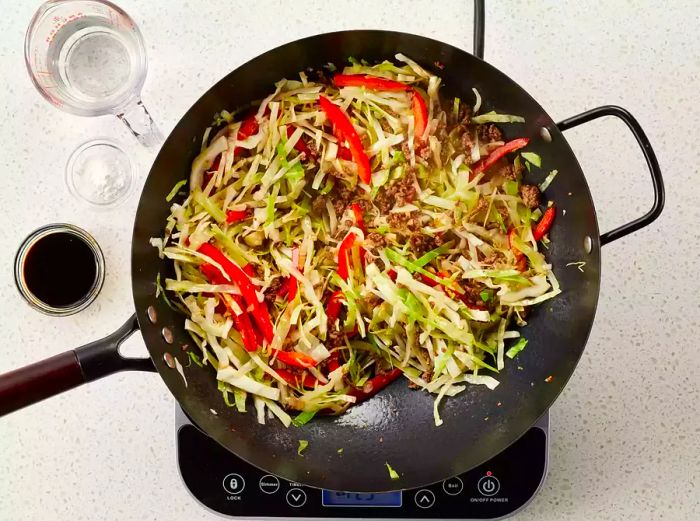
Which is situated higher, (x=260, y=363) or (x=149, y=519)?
(x=260, y=363)

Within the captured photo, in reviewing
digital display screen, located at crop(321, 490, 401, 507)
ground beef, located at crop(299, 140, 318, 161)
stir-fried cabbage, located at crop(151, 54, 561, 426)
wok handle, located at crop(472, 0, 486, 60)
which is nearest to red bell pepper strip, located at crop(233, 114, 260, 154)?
stir-fried cabbage, located at crop(151, 54, 561, 426)

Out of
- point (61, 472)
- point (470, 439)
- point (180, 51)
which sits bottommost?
point (470, 439)

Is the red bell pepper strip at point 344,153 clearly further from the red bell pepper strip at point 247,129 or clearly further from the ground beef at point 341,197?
the red bell pepper strip at point 247,129

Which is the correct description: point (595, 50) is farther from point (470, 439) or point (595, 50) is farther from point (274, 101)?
point (470, 439)

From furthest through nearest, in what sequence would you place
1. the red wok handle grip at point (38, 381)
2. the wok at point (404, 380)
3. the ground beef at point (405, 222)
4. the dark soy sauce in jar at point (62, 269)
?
the dark soy sauce in jar at point (62, 269)
the ground beef at point (405, 222)
the wok at point (404, 380)
the red wok handle grip at point (38, 381)

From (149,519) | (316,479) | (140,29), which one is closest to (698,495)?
(316,479)

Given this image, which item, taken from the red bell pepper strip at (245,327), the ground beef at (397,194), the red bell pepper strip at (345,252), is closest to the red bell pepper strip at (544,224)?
the ground beef at (397,194)

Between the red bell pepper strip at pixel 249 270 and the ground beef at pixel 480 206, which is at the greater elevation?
the red bell pepper strip at pixel 249 270

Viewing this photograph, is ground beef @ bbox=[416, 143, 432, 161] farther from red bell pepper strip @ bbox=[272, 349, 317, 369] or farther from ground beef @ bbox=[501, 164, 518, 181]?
red bell pepper strip @ bbox=[272, 349, 317, 369]
